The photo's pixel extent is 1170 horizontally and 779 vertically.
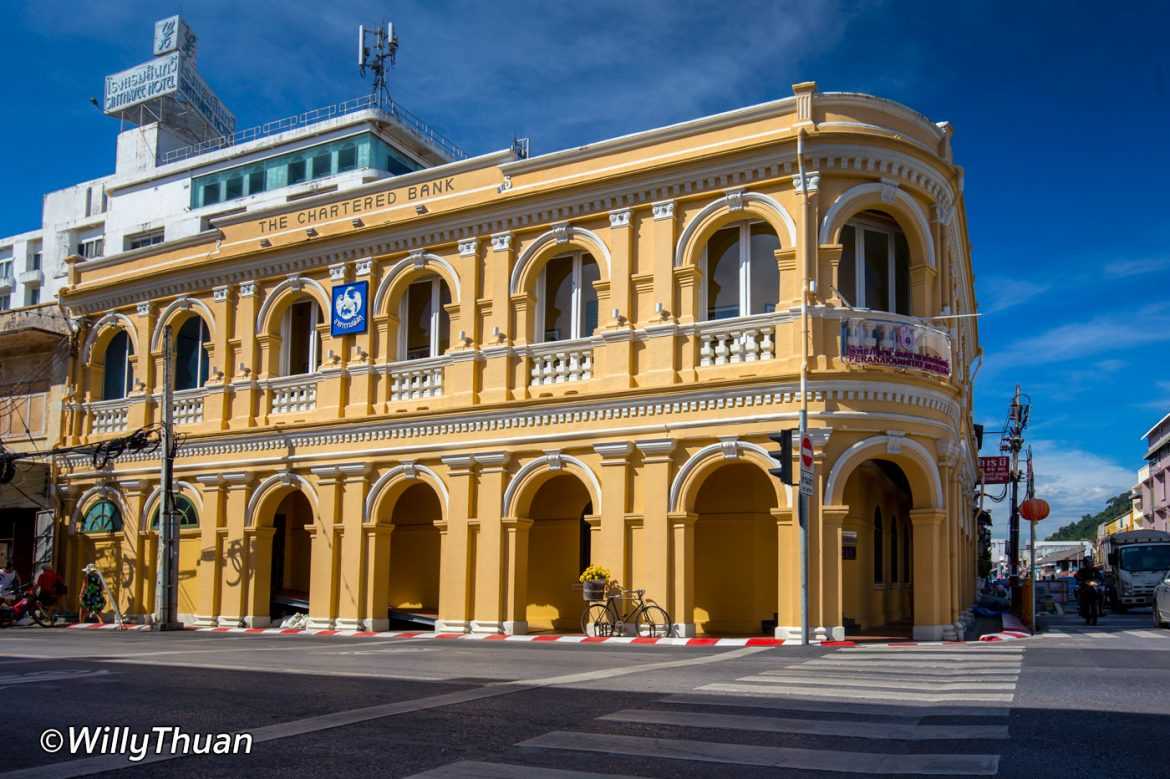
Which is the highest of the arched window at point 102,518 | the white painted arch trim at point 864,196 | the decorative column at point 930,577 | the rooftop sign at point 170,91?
the rooftop sign at point 170,91

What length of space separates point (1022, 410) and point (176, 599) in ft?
107

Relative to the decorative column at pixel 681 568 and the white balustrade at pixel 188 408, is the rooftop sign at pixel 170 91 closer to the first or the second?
the white balustrade at pixel 188 408

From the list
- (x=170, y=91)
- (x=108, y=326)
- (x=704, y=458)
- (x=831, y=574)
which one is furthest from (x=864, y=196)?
(x=170, y=91)

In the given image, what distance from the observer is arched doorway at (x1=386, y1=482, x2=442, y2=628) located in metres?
27.1

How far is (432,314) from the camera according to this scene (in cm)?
2577

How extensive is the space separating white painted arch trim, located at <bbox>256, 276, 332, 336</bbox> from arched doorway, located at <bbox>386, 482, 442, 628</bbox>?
487 cm

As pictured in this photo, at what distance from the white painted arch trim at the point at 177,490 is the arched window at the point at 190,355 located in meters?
2.86

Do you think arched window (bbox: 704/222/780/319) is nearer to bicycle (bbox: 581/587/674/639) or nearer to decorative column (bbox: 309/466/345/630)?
bicycle (bbox: 581/587/674/639)

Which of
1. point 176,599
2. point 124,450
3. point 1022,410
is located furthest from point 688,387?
point 1022,410

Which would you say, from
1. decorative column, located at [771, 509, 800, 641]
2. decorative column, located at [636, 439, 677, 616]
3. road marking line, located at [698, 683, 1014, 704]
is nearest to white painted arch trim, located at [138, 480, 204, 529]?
decorative column, located at [636, 439, 677, 616]

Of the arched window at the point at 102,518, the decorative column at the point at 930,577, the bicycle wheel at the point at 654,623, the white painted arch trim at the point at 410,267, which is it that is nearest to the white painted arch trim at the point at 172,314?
the arched window at the point at 102,518

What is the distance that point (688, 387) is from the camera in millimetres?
21203

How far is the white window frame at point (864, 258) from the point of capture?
21.6 metres

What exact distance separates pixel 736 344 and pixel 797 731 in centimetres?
1330
